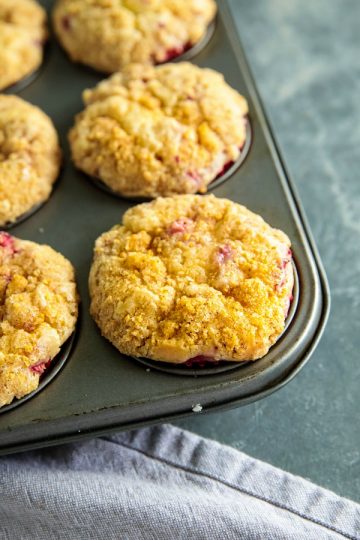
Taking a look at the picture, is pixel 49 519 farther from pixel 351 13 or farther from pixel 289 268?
pixel 351 13

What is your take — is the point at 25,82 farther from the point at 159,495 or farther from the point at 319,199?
the point at 159,495

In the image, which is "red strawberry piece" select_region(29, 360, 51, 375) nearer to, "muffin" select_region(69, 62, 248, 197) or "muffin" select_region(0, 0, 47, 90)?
"muffin" select_region(69, 62, 248, 197)

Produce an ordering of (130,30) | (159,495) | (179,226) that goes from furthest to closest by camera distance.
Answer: (130,30) → (179,226) → (159,495)

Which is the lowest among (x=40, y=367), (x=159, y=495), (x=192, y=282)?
(x=159, y=495)

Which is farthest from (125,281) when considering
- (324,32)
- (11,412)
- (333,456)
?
(324,32)

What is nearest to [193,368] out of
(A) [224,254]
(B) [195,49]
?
(A) [224,254]

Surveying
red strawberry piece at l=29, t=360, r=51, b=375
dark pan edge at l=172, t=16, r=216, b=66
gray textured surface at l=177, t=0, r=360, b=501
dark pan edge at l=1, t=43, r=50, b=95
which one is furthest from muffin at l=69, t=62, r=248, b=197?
red strawberry piece at l=29, t=360, r=51, b=375
